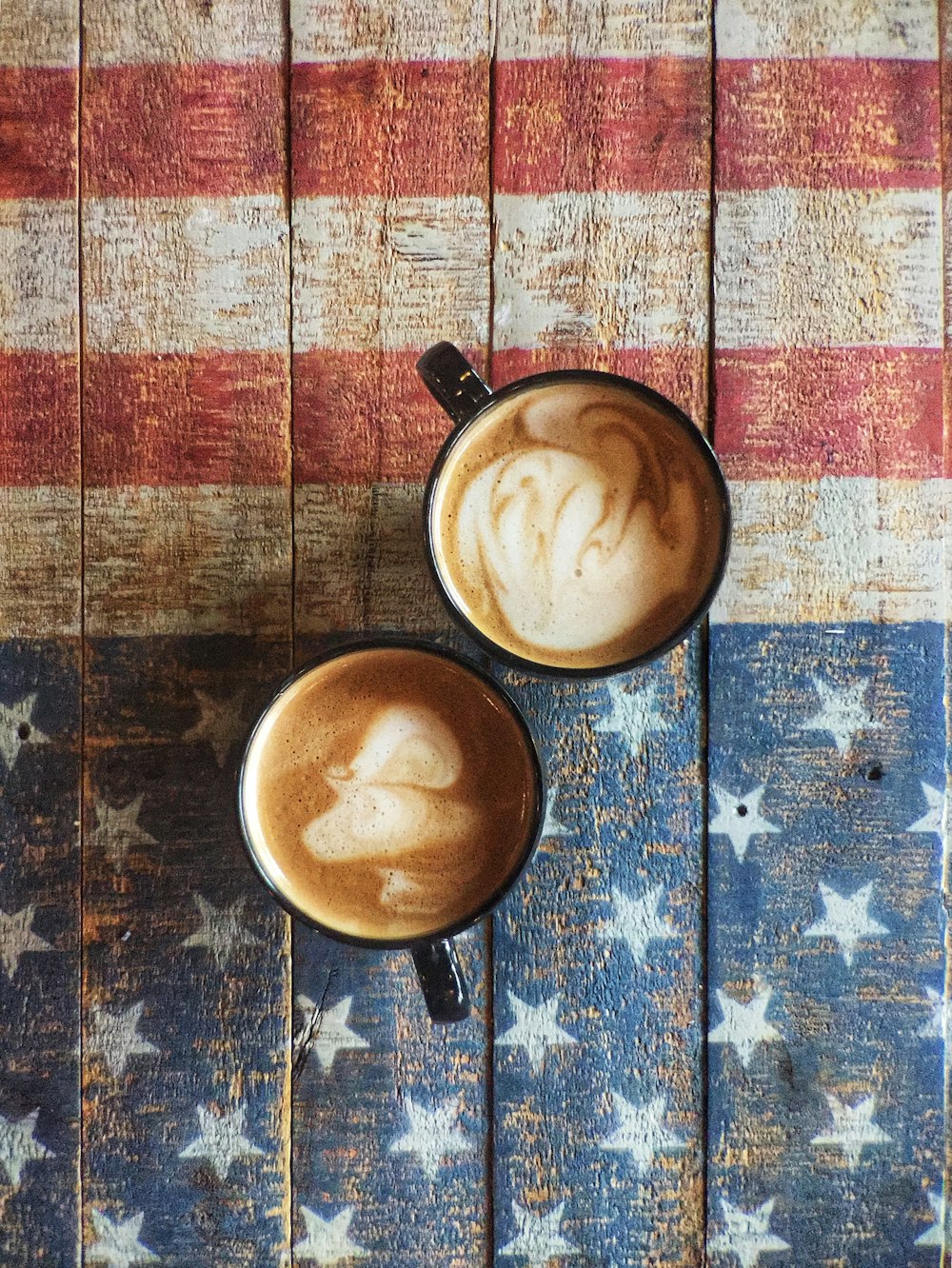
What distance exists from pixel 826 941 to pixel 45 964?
818mm

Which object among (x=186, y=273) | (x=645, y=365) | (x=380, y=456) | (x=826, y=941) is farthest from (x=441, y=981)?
(x=186, y=273)

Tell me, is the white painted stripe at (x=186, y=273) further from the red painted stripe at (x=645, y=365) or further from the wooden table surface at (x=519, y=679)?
the red painted stripe at (x=645, y=365)

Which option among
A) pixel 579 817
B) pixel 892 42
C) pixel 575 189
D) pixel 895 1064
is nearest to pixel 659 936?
pixel 579 817

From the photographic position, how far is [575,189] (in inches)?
37.6

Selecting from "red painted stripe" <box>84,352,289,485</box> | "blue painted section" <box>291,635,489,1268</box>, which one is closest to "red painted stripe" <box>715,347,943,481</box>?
"red painted stripe" <box>84,352,289,485</box>

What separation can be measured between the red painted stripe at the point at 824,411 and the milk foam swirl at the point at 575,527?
0.14 metres

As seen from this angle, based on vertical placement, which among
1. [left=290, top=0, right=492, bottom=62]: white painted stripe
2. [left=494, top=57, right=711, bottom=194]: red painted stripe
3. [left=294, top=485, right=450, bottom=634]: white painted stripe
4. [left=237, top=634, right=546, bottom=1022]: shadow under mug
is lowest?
[left=237, top=634, right=546, bottom=1022]: shadow under mug

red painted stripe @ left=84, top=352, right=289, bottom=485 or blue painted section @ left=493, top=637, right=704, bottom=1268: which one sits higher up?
red painted stripe @ left=84, top=352, right=289, bottom=485

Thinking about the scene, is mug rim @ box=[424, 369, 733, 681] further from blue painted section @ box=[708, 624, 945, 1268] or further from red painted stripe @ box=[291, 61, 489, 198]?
red painted stripe @ box=[291, 61, 489, 198]

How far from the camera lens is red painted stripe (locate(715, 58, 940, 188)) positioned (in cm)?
95

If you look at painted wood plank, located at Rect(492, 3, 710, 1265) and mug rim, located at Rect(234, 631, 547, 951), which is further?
painted wood plank, located at Rect(492, 3, 710, 1265)

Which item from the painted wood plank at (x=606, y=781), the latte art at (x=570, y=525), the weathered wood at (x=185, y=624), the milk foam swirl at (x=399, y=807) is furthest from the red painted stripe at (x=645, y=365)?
the milk foam swirl at (x=399, y=807)

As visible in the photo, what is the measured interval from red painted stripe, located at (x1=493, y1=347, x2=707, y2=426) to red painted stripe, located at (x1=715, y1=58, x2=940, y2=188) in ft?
0.61

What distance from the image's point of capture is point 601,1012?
950 millimetres
